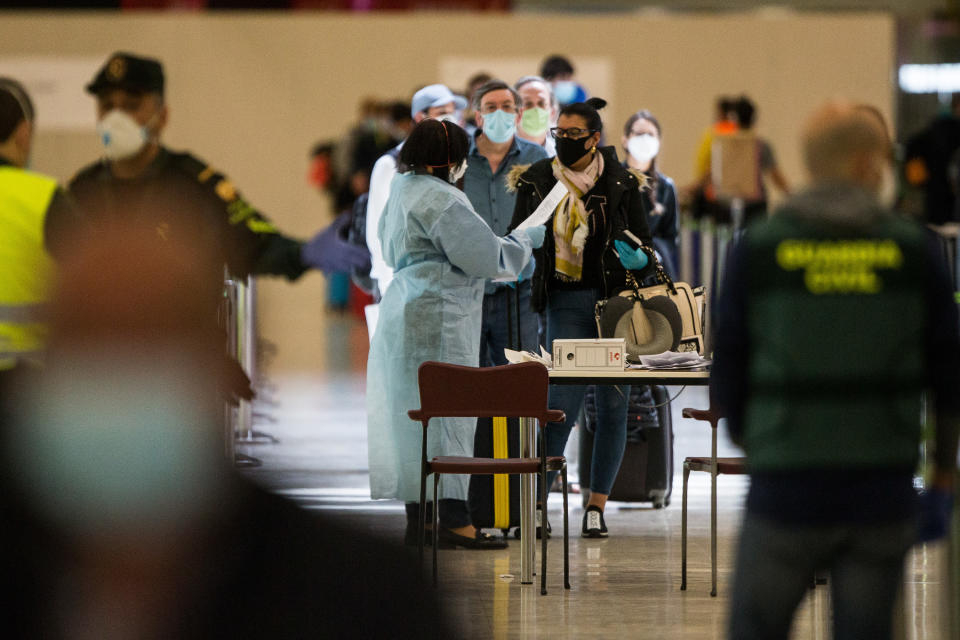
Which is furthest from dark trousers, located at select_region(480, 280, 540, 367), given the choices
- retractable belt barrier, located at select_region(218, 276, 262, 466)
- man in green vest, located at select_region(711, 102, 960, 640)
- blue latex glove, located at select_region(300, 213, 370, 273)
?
blue latex glove, located at select_region(300, 213, 370, 273)

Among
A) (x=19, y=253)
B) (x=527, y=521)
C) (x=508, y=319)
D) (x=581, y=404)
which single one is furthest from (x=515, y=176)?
(x=19, y=253)

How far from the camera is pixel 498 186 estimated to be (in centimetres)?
634

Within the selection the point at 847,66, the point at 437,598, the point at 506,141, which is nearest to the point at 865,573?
the point at 437,598

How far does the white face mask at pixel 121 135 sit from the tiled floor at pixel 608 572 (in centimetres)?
89

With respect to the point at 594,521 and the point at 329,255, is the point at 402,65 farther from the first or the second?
the point at 329,255

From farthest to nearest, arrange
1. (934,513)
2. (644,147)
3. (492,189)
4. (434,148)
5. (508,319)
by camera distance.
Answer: (644,147) → (492,189) → (508,319) → (434,148) → (934,513)

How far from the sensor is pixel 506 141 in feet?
20.9

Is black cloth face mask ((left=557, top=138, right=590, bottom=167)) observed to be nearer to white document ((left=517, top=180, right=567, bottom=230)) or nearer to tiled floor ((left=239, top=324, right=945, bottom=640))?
white document ((left=517, top=180, right=567, bottom=230))

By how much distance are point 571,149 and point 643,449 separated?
1.45m

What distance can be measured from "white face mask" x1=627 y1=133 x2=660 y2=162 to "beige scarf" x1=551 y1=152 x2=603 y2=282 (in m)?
1.60

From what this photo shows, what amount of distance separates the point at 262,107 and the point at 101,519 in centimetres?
1851

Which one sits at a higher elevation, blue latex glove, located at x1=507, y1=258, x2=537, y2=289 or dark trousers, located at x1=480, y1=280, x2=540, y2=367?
blue latex glove, located at x1=507, y1=258, x2=537, y2=289

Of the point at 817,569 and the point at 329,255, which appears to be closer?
the point at 329,255

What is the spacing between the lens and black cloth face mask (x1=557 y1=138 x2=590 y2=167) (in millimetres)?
5770
